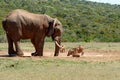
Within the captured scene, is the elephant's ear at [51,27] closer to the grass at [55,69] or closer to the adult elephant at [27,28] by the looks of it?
the adult elephant at [27,28]

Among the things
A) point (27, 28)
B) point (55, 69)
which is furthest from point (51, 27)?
point (55, 69)

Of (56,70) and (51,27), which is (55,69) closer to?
(56,70)

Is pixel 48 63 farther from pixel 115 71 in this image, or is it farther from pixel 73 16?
pixel 73 16

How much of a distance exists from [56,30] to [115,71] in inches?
348

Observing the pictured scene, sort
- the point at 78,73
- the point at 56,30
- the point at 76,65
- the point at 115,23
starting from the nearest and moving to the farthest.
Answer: the point at 78,73 → the point at 76,65 → the point at 56,30 → the point at 115,23

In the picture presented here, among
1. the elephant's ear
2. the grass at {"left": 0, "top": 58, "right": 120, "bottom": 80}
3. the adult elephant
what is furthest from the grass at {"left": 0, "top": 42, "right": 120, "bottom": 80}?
the elephant's ear

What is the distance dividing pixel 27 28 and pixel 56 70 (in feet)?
23.5

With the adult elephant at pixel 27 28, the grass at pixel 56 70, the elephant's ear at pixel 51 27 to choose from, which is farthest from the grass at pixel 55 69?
the elephant's ear at pixel 51 27

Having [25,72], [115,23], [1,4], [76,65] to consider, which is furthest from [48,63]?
[1,4]

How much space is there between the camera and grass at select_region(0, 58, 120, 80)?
17.0 m

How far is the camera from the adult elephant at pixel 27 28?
25.1 m

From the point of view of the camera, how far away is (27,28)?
84.3 feet

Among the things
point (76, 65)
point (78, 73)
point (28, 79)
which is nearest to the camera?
point (28, 79)

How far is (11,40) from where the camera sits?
84.9 feet
